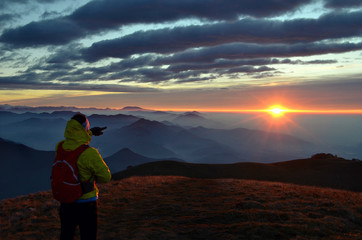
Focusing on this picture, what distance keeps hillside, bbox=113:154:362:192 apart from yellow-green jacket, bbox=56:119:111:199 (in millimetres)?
31175

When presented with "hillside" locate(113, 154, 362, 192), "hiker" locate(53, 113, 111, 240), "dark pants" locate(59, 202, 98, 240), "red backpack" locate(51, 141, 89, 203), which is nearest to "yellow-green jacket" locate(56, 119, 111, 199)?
"hiker" locate(53, 113, 111, 240)

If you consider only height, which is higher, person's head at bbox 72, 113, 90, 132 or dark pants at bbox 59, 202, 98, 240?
person's head at bbox 72, 113, 90, 132

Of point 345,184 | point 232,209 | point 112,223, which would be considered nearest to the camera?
point 112,223

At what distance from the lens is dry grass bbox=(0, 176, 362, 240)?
854 cm

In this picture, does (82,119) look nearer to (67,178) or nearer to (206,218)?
(67,178)

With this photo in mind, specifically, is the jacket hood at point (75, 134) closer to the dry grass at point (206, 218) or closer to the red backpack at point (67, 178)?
the red backpack at point (67, 178)

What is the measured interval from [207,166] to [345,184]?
2004cm

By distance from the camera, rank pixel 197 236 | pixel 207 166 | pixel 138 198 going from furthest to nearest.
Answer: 1. pixel 207 166
2. pixel 138 198
3. pixel 197 236

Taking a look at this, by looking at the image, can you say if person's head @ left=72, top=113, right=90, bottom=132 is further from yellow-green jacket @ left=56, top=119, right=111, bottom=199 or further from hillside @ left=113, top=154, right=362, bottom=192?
hillside @ left=113, top=154, right=362, bottom=192

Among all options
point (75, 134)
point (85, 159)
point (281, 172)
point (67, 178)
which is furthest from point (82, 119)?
point (281, 172)

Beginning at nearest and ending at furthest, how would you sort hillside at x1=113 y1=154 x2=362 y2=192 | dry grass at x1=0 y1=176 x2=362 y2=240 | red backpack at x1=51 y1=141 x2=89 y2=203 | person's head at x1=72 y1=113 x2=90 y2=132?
red backpack at x1=51 y1=141 x2=89 y2=203, person's head at x1=72 y1=113 x2=90 y2=132, dry grass at x1=0 y1=176 x2=362 y2=240, hillside at x1=113 y1=154 x2=362 y2=192

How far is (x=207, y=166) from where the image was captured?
43.4 metres

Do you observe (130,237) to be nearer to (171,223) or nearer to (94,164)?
(171,223)

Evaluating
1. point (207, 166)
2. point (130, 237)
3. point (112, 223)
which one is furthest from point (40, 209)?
point (207, 166)
